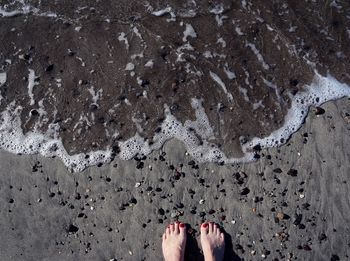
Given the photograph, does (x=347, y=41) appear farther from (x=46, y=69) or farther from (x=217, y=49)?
(x=46, y=69)

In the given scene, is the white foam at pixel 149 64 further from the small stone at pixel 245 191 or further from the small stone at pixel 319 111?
the small stone at pixel 319 111

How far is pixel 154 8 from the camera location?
5.20 meters

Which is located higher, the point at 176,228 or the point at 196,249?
the point at 176,228

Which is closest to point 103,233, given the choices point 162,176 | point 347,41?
point 162,176

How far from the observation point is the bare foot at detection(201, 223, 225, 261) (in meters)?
4.82

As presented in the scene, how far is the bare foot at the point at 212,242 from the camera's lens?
15.8ft

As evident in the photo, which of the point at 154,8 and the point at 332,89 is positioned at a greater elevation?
the point at 154,8

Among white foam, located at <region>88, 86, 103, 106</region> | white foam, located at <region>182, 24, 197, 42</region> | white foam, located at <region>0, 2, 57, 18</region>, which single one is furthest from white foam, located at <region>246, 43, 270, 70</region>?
white foam, located at <region>0, 2, 57, 18</region>

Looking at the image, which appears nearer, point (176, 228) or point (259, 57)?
point (176, 228)

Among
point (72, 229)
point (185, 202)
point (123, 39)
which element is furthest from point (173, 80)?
point (72, 229)

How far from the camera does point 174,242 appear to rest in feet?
15.7

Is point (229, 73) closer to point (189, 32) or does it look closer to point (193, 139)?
point (189, 32)

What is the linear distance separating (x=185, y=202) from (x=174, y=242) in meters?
0.47

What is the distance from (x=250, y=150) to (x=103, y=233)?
1995 mm
